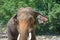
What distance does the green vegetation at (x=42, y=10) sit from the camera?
820 cm

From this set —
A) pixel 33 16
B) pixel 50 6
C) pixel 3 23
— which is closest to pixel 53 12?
pixel 50 6

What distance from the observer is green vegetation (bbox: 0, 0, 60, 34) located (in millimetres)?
8195

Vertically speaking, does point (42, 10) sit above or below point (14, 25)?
above

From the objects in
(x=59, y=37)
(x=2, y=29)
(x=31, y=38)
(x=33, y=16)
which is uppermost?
(x=2, y=29)

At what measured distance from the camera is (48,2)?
8375 millimetres

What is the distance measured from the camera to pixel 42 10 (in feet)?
27.8

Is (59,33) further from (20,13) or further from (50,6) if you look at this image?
(20,13)

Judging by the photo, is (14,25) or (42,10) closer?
(14,25)

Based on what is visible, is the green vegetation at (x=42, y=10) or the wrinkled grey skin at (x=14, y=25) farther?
the green vegetation at (x=42, y=10)

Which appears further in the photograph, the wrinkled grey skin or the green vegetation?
the green vegetation

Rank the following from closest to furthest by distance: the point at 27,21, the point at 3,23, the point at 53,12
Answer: the point at 27,21 < the point at 53,12 < the point at 3,23

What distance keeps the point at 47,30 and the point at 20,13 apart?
4591 millimetres

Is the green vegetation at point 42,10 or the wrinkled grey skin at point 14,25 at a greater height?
the green vegetation at point 42,10

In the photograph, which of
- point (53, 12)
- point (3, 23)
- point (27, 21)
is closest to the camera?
point (27, 21)
